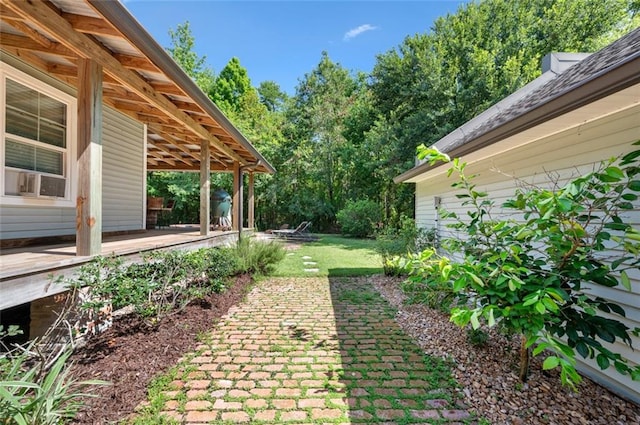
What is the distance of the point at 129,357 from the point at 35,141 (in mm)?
3056

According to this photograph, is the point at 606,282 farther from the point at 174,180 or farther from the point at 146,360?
the point at 174,180

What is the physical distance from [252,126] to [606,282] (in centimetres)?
2141

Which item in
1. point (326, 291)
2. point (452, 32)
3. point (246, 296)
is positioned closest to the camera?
point (246, 296)

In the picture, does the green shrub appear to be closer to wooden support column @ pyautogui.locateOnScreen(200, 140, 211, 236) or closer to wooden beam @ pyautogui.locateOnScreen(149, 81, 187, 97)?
wooden beam @ pyautogui.locateOnScreen(149, 81, 187, 97)

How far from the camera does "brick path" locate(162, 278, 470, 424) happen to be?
228cm

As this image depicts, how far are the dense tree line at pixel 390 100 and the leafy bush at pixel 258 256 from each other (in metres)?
9.40

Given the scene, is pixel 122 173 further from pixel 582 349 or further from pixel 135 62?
pixel 582 349

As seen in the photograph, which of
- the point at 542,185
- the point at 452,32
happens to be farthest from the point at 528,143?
the point at 452,32

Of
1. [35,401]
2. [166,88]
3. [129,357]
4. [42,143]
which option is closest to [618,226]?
[35,401]

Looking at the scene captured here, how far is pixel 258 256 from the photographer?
22.1ft

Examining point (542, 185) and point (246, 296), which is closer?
point (542, 185)

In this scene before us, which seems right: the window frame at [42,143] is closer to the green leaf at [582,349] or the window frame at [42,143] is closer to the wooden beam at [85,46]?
the wooden beam at [85,46]

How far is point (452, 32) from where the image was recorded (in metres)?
15.1

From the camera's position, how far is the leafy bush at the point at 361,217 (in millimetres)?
16031
